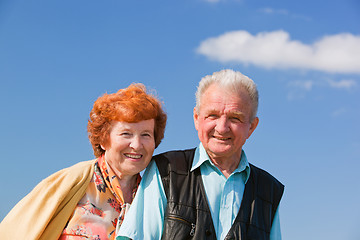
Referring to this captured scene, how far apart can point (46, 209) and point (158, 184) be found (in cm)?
99

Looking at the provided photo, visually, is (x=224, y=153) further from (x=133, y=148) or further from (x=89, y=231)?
(x=89, y=231)

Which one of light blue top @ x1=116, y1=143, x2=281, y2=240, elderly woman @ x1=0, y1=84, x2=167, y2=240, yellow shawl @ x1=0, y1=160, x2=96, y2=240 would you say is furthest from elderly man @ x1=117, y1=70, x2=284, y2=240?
yellow shawl @ x1=0, y1=160, x2=96, y2=240

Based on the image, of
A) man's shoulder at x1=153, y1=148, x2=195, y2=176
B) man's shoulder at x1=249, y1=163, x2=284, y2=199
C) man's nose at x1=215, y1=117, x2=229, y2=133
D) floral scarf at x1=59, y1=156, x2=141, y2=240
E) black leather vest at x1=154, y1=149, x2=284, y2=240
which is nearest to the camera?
black leather vest at x1=154, y1=149, x2=284, y2=240

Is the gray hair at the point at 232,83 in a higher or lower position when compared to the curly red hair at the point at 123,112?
higher

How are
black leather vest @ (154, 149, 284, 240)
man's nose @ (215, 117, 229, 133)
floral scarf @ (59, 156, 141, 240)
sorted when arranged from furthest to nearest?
1. floral scarf @ (59, 156, 141, 240)
2. man's nose @ (215, 117, 229, 133)
3. black leather vest @ (154, 149, 284, 240)

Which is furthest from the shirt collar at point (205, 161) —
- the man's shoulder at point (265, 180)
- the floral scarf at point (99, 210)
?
the floral scarf at point (99, 210)

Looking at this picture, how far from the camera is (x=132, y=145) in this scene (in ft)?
11.4

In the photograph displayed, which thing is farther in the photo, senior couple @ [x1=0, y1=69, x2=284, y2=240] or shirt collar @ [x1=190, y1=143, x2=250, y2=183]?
shirt collar @ [x1=190, y1=143, x2=250, y2=183]

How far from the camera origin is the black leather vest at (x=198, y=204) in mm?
3100

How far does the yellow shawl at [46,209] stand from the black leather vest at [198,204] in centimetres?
74

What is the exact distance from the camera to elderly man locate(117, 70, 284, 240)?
10.3 feet

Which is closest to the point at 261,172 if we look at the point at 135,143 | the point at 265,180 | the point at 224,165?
the point at 265,180

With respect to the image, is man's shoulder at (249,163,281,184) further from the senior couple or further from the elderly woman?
the elderly woman

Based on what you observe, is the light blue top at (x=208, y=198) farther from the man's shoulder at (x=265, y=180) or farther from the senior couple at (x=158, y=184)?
the man's shoulder at (x=265, y=180)
